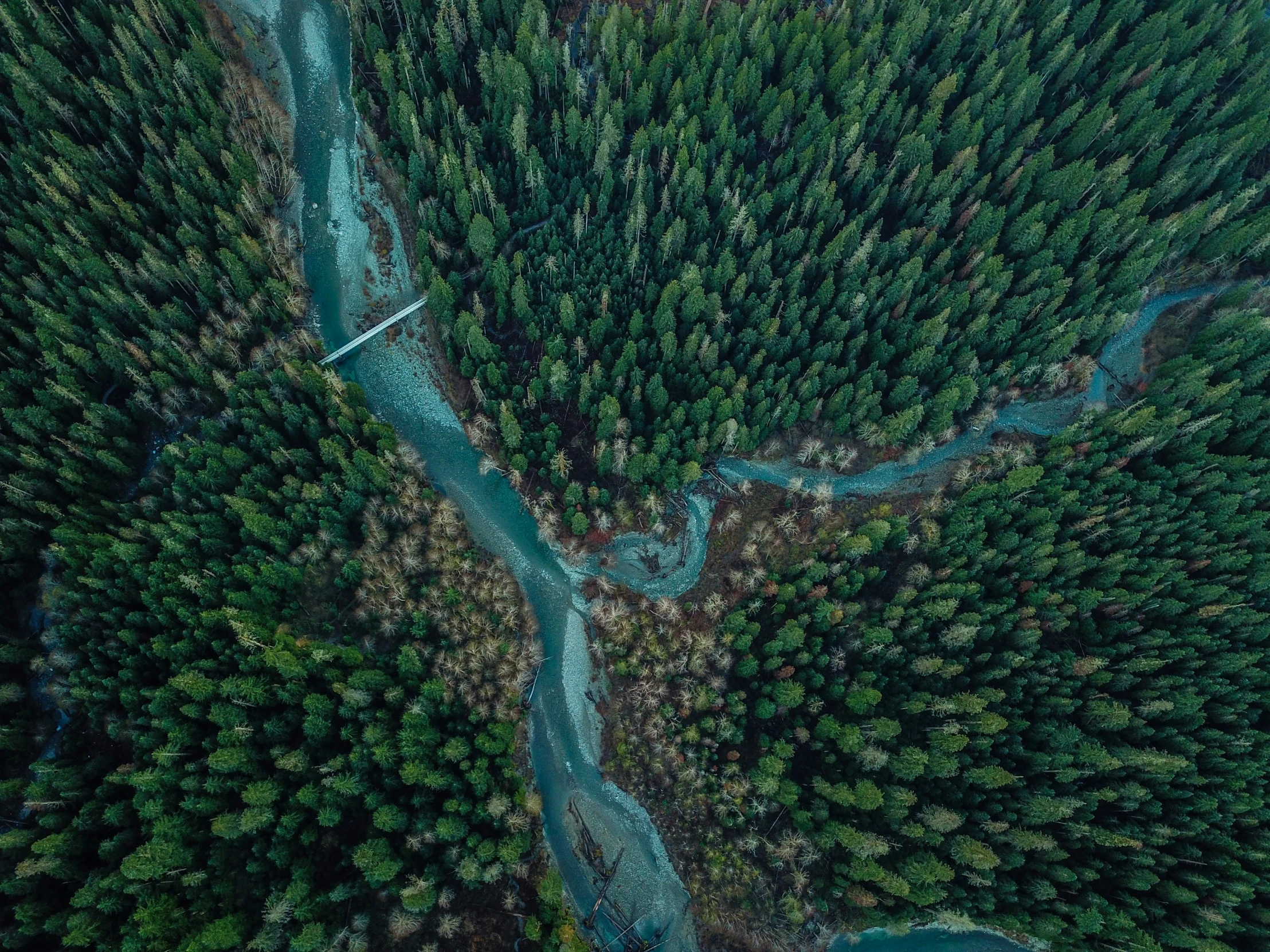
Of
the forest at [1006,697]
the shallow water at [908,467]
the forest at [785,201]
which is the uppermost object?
the forest at [785,201]

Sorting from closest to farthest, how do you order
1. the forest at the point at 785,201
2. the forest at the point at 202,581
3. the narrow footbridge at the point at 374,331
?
1. the forest at the point at 202,581
2. the forest at the point at 785,201
3. the narrow footbridge at the point at 374,331

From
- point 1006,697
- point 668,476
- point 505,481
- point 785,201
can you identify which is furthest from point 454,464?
point 1006,697

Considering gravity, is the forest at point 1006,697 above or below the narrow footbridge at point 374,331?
below

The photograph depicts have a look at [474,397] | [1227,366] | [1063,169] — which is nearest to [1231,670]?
[1227,366]

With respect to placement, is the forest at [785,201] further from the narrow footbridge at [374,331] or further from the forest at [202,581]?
the forest at [202,581]

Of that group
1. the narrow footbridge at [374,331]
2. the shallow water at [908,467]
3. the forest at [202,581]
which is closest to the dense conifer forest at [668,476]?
the forest at [202,581]

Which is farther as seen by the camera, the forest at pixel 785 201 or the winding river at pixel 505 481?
the forest at pixel 785 201
